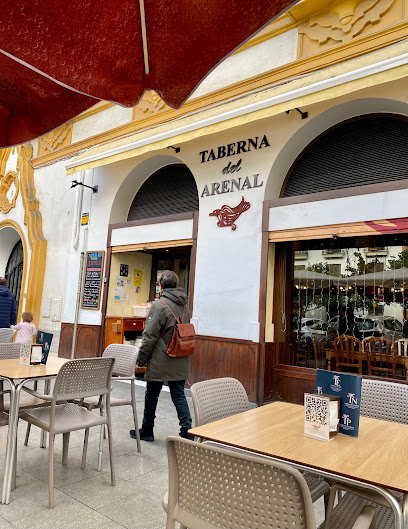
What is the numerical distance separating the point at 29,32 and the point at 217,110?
174 inches

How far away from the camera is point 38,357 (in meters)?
3.25

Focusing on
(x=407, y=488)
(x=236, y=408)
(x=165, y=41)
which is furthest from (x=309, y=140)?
(x=407, y=488)

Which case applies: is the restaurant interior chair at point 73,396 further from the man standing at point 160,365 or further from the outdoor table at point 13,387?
the man standing at point 160,365

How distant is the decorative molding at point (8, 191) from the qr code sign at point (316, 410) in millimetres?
10482

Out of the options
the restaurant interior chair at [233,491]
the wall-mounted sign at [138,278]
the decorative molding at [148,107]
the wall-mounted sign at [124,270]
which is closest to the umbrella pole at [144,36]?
the restaurant interior chair at [233,491]

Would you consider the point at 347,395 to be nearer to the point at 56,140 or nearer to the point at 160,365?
the point at 160,365

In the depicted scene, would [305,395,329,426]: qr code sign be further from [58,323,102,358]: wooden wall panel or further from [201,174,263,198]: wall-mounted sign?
[58,323,102,358]: wooden wall panel

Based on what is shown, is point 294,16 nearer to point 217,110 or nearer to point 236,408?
point 217,110

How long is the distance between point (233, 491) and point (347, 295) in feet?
14.0

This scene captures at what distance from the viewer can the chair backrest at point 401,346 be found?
4730 millimetres

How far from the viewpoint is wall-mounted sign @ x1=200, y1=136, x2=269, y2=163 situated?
5.76m

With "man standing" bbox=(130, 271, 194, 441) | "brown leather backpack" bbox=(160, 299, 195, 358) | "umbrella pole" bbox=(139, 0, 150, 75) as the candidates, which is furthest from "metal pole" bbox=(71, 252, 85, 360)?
"umbrella pole" bbox=(139, 0, 150, 75)

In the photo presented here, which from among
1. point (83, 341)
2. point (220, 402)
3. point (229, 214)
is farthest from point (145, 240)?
point (220, 402)

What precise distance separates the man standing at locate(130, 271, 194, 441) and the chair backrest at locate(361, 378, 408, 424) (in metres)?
1.68
